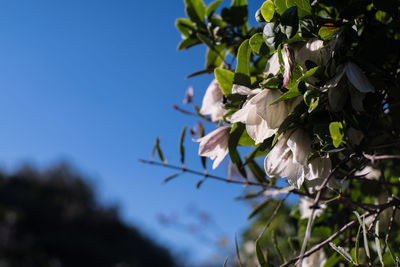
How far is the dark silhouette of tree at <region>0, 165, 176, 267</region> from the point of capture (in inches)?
341

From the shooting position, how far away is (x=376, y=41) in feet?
1.58

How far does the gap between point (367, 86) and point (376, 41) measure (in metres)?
0.12

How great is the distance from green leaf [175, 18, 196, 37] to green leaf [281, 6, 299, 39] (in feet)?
0.97

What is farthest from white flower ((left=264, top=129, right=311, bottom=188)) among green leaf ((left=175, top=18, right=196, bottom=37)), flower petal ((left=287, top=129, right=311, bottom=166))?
green leaf ((left=175, top=18, right=196, bottom=37))

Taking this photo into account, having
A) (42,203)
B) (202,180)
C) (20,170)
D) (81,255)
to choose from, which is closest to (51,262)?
(81,255)

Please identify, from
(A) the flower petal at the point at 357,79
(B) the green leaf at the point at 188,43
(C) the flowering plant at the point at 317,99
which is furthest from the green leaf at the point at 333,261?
(B) the green leaf at the point at 188,43

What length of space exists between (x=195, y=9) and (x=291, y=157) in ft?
1.09

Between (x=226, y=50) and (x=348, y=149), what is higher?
(x=226, y=50)

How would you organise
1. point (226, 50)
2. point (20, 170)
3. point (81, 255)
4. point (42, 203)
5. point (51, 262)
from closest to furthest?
point (226, 50) < point (51, 262) < point (81, 255) < point (42, 203) < point (20, 170)

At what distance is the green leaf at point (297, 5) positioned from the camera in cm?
40

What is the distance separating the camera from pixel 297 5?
0.41 m

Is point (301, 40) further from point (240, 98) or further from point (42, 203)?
point (42, 203)

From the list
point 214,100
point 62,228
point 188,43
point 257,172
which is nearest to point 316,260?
A: point 257,172

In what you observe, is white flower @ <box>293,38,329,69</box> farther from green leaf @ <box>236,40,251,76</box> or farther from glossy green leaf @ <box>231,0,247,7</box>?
glossy green leaf @ <box>231,0,247,7</box>
